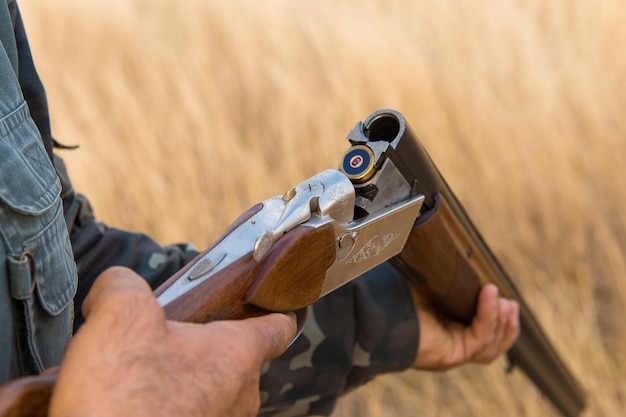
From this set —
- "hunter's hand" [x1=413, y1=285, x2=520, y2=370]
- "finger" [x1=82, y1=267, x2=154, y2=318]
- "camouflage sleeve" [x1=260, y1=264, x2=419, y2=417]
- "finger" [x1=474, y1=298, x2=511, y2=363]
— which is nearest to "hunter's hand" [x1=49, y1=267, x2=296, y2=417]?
"finger" [x1=82, y1=267, x2=154, y2=318]

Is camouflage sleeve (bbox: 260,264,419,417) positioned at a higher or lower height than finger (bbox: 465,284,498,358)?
higher

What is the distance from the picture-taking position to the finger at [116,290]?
2.62 feet

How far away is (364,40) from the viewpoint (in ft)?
11.8

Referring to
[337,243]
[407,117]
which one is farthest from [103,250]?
[407,117]

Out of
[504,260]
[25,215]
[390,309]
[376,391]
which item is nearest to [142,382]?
[25,215]

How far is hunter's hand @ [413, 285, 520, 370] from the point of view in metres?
1.84

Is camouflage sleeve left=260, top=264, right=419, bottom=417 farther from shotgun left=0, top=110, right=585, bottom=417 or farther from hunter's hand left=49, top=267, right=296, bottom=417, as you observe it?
hunter's hand left=49, top=267, right=296, bottom=417

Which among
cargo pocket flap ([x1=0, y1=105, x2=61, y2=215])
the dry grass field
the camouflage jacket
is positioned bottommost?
the dry grass field

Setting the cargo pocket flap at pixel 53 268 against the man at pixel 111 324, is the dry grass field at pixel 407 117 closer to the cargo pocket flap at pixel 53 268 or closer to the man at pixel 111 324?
the man at pixel 111 324

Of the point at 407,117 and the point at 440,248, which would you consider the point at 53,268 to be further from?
the point at 407,117

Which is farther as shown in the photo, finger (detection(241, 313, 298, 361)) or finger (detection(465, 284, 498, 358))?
finger (detection(465, 284, 498, 358))

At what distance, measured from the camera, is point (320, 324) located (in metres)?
1.70

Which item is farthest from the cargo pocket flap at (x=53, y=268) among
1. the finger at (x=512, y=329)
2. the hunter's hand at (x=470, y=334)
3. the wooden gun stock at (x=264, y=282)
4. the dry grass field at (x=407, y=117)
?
the dry grass field at (x=407, y=117)

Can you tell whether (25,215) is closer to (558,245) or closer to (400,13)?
(558,245)
